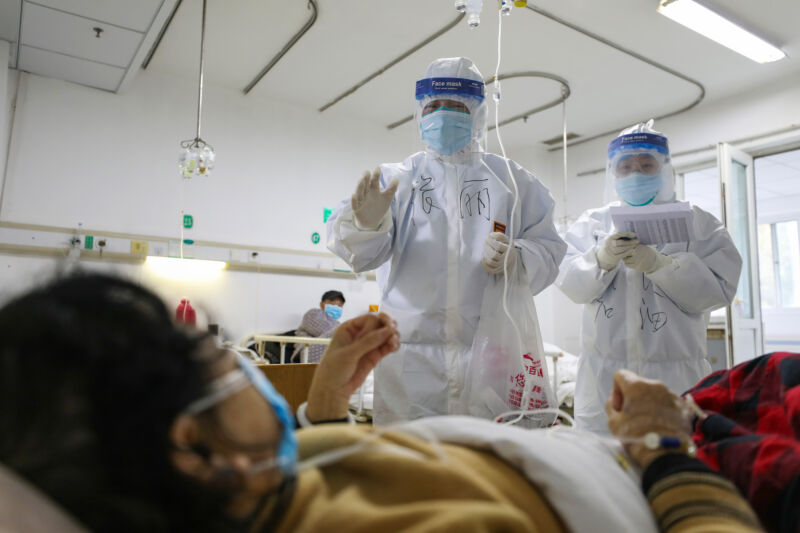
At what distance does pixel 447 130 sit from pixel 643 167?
2.85 ft

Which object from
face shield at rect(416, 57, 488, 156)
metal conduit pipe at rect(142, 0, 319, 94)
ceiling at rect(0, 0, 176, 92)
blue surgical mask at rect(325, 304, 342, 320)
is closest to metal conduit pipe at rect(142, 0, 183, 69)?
metal conduit pipe at rect(142, 0, 319, 94)

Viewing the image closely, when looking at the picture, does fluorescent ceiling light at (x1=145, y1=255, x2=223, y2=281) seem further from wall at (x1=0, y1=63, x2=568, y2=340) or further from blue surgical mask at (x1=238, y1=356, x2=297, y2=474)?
blue surgical mask at (x1=238, y1=356, x2=297, y2=474)

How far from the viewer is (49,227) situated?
399 cm

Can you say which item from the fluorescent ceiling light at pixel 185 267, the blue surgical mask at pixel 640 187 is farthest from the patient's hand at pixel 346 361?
the fluorescent ceiling light at pixel 185 267

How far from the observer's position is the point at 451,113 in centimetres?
181

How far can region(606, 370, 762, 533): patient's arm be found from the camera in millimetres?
699

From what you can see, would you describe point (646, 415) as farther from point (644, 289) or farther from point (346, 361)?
point (644, 289)

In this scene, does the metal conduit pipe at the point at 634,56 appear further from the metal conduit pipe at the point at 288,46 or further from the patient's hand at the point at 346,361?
the patient's hand at the point at 346,361

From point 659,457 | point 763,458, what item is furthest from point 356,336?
point 763,458

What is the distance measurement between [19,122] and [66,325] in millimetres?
4357

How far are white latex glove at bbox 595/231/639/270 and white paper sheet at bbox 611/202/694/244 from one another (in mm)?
27

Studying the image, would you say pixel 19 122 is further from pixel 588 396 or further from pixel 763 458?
pixel 763 458

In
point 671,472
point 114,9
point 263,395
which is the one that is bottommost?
point 671,472

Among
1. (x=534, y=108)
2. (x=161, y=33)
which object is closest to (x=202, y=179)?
(x=161, y=33)
